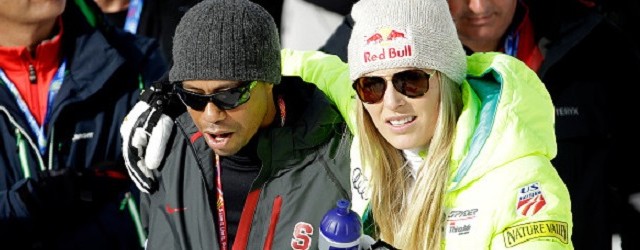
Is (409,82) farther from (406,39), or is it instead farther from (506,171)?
(506,171)

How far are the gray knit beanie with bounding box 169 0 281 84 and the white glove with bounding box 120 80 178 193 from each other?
21cm

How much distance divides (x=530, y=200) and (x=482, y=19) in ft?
5.13

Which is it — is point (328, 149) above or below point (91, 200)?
above

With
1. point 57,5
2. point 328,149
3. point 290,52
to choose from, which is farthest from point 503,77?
point 57,5

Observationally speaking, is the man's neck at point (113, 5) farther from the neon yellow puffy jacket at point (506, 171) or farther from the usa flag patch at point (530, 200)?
the usa flag patch at point (530, 200)

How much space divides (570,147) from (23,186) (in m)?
2.22

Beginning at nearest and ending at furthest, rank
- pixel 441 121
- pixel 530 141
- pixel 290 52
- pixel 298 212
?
1. pixel 530 141
2. pixel 441 121
3. pixel 298 212
4. pixel 290 52

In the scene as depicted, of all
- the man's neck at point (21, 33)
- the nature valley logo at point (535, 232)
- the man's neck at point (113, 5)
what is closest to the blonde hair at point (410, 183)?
the nature valley logo at point (535, 232)

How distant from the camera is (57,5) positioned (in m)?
3.42

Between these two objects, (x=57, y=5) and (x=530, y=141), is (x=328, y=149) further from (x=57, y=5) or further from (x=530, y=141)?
(x=57, y=5)

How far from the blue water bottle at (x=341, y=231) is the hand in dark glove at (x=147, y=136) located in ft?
2.93

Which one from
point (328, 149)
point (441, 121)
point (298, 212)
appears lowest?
point (298, 212)

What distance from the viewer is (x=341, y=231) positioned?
197 centimetres

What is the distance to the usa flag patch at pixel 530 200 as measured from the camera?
6.82 ft
